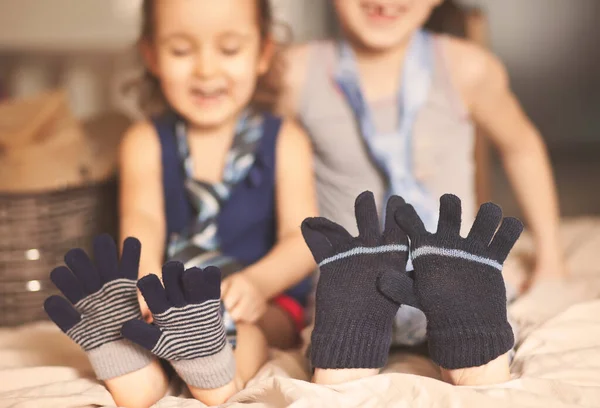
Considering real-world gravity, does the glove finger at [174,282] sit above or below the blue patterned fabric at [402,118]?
below

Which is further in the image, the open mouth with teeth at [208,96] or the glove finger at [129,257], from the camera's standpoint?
the open mouth with teeth at [208,96]

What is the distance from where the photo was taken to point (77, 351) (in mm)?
1042

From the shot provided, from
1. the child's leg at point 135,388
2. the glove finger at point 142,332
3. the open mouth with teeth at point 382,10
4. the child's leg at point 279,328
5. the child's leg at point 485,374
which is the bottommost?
the child's leg at point 279,328

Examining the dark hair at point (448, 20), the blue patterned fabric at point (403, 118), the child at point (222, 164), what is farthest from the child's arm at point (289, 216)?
the dark hair at point (448, 20)

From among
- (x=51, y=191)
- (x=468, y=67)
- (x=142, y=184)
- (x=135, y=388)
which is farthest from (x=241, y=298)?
(x=468, y=67)

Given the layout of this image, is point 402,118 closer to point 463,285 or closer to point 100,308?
point 463,285

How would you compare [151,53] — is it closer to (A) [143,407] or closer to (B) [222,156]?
(B) [222,156]

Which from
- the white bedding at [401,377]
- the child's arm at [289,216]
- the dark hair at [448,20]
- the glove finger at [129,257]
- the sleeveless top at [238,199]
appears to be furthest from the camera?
the dark hair at [448,20]

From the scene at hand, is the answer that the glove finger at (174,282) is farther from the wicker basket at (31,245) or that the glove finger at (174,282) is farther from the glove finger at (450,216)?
the wicker basket at (31,245)

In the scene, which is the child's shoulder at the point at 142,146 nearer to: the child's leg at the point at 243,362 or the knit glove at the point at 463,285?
the child's leg at the point at 243,362

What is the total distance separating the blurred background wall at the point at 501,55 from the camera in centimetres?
182

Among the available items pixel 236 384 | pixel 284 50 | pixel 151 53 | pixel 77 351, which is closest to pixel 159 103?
pixel 151 53

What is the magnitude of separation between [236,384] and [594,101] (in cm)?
244

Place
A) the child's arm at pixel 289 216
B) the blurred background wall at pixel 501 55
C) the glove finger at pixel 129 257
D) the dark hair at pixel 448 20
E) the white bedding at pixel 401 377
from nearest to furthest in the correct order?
the white bedding at pixel 401 377 → the glove finger at pixel 129 257 → the child's arm at pixel 289 216 → the dark hair at pixel 448 20 → the blurred background wall at pixel 501 55
